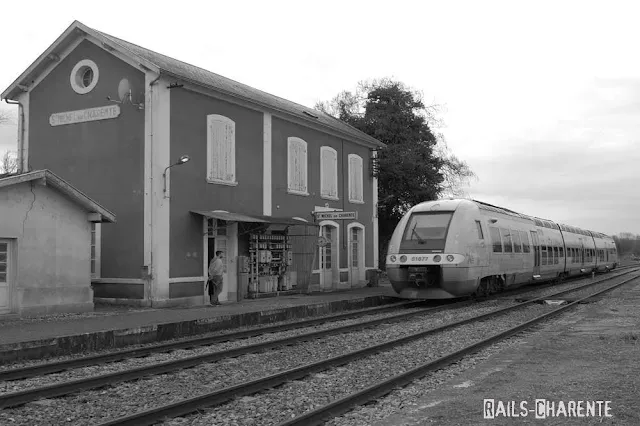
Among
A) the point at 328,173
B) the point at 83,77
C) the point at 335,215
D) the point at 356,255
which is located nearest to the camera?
the point at 83,77

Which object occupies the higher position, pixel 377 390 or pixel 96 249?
pixel 96 249

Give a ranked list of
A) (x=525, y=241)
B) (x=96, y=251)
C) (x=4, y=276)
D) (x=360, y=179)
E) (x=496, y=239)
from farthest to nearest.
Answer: (x=360, y=179), (x=525, y=241), (x=496, y=239), (x=96, y=251), (x=4, y=276)

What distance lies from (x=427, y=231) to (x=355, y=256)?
29.9ft

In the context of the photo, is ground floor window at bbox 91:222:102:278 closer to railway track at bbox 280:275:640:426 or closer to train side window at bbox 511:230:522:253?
railway track at bbox 280:275:640:426

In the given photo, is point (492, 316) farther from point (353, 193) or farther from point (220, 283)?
point (353, 193)

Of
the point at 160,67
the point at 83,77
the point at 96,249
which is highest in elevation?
the point at 83,77

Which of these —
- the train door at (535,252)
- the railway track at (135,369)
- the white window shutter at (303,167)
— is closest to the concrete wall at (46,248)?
the railway track at (135,369)

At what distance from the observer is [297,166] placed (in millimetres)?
22859

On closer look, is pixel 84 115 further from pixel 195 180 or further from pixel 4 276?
pixel 4 276

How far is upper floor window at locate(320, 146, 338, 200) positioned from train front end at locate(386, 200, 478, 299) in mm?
6656

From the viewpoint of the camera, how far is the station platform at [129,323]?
1050cm

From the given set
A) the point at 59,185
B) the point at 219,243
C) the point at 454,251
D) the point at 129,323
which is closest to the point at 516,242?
the point at 454,251

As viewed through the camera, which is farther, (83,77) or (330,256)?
(330,256)

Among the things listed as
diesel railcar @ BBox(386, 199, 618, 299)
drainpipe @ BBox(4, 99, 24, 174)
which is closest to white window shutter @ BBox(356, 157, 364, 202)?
diesel railcar @ BBox(386, 199, 618, 299)
